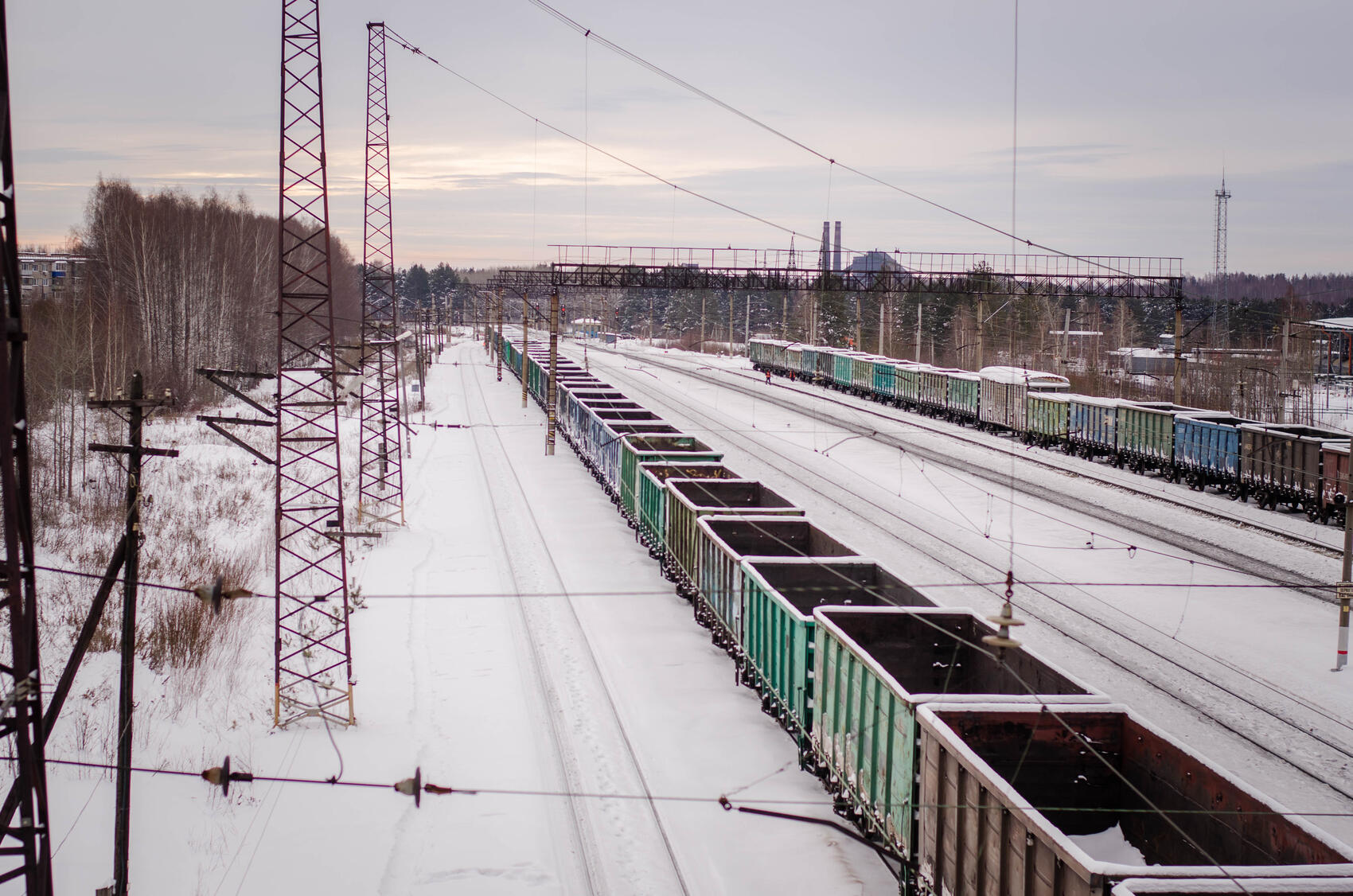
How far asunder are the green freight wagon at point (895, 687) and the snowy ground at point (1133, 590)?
4.32 m

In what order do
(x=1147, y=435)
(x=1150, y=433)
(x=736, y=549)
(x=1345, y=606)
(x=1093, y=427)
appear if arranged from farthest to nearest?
(x=1093, y=427) < (x=1147, y=435) < (x=1150, y=433) < (x=736, y=549) < (x=1345, y=606)

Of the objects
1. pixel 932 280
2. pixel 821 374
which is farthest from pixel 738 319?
pixel 932 280

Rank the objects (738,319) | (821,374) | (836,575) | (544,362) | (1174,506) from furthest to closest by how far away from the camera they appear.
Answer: (738,319)
(821,374)
(544,362)
(1174,506)
(836,575)

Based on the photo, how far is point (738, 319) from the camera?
Answer: 164 meters

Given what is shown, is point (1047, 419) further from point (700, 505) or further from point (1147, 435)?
point (700, 505)

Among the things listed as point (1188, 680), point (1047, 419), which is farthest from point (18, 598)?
point (1047, 419)

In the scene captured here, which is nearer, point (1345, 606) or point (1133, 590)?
point (1345, 606)

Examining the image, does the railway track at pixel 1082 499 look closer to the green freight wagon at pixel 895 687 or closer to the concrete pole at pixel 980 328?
the concrete pole at pixel 980 328

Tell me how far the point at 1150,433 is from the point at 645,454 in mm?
20915

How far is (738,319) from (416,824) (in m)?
154

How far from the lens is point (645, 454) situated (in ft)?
89.4

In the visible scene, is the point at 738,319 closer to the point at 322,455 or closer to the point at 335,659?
the point at 322,455

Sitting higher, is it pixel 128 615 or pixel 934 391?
pixel 934 391

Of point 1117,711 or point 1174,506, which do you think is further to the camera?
point 1174,506
